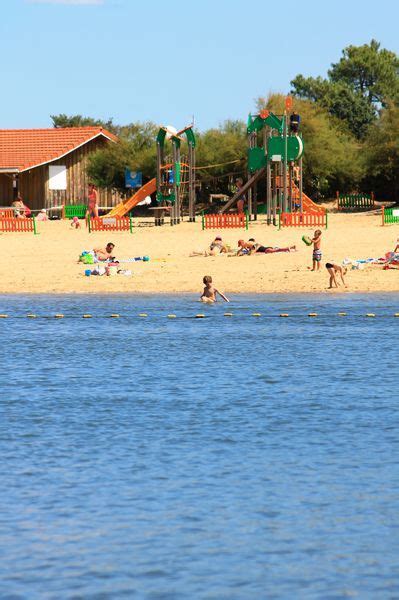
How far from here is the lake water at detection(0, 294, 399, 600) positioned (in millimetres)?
10805

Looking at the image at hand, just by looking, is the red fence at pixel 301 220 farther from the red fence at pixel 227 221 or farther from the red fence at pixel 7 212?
the red fence at pixel 7 212

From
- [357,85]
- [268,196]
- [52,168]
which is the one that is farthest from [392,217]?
[357,85]

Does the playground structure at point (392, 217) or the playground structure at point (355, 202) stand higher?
the playground structure at point (355, 202)

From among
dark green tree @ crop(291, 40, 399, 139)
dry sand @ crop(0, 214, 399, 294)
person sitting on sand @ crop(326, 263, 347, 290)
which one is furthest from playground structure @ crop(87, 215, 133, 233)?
dark green tree @ crop(291, 40, 399, 139)

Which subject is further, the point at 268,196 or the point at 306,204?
the point at 306,204

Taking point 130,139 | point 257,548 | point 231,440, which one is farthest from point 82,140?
point 257,548

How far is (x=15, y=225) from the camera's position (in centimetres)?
4888

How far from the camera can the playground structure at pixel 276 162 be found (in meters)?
50.9

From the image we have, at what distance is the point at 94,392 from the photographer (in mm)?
19469

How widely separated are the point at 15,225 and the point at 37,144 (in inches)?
740

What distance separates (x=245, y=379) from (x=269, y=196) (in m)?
30.6

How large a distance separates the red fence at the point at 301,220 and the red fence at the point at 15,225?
957 cm

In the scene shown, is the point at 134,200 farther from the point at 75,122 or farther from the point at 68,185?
the point at 75,122

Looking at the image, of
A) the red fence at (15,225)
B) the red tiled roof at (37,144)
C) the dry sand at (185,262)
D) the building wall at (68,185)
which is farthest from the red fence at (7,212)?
the building wall at (68,185)
